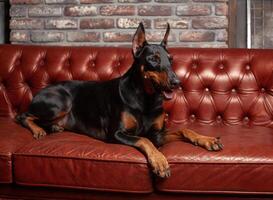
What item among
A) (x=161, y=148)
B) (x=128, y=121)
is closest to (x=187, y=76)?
(x=128, y=121)

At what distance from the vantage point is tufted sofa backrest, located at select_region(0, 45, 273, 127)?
263cm

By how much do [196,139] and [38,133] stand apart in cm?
84

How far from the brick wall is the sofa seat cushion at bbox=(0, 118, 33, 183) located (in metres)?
1.09

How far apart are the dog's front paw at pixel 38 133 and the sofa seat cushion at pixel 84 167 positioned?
22cm

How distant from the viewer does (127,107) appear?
2.20 m

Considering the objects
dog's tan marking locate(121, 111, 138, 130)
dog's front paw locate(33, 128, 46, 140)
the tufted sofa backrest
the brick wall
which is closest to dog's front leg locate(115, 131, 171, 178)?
dog's tan marking locate(121, 111, 138, 130)

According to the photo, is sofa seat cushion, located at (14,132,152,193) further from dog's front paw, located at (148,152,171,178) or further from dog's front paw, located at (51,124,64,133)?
dog's front paw, located at (51,124,64,133)

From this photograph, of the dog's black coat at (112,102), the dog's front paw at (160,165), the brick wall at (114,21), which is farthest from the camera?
the brick wall at (114,21)

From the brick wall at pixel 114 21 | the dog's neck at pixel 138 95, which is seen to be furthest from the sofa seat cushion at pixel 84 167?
the brick wall at pixel 114 21

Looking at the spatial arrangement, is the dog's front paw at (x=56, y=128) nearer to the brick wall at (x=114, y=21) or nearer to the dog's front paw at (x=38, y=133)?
the dog's front paw at (x=38, y=133)

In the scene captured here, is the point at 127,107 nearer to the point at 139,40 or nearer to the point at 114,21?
the point at 139,40

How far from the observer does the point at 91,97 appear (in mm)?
2449

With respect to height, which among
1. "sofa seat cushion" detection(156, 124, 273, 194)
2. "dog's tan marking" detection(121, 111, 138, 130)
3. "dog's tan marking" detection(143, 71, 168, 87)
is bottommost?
"sofa seat cushion" detection(156, 124, 273, 194)

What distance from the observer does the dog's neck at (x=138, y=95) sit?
2.21 meters
